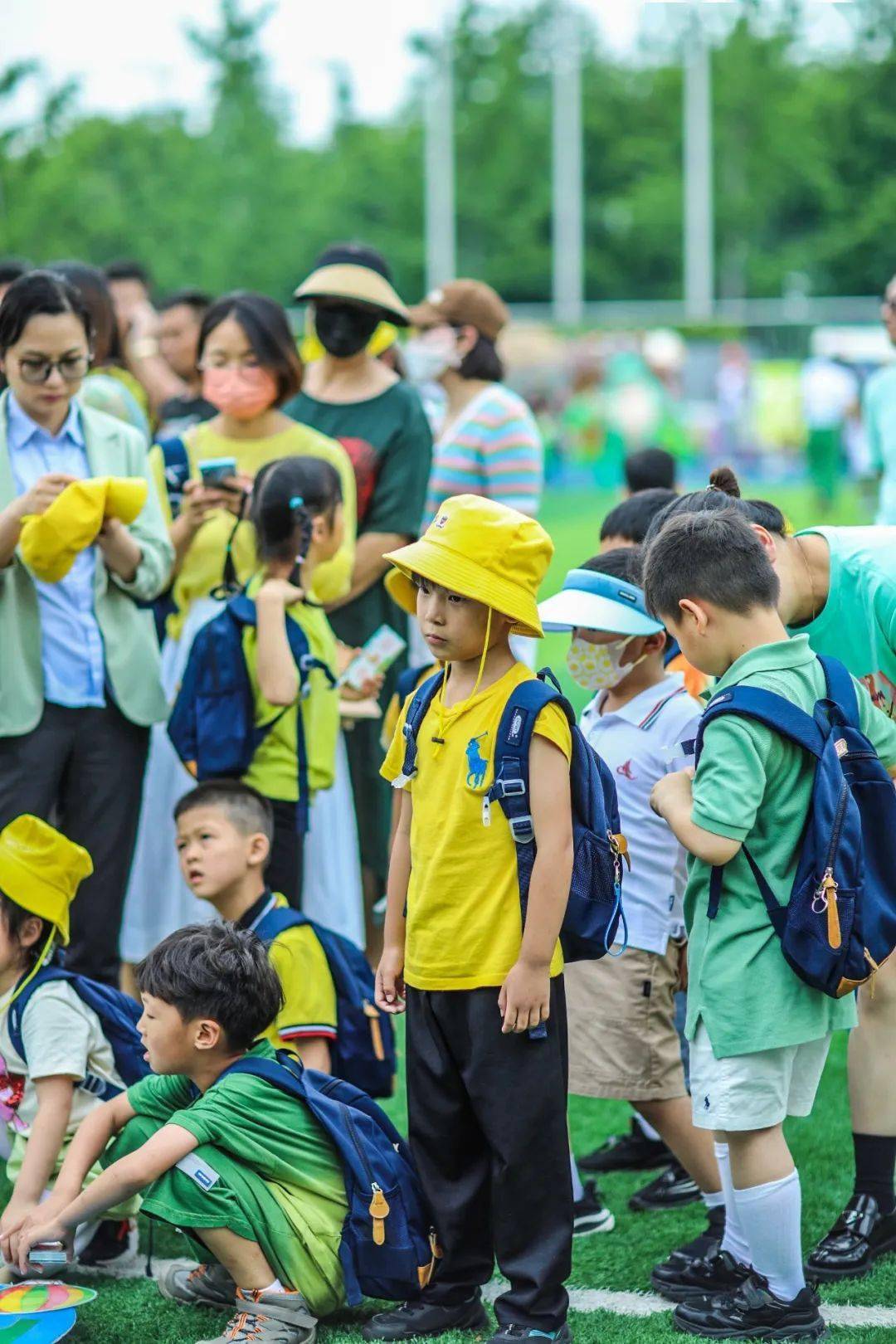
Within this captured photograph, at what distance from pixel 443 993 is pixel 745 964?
58 cm

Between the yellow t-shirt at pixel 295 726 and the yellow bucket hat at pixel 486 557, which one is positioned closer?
the yellow bucket hat at pixel 486 557

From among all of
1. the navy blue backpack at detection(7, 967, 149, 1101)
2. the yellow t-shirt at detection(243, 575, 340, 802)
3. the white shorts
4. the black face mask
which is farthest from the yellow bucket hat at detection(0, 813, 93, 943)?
the black face mask

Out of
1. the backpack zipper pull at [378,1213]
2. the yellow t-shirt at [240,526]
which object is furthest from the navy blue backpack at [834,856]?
the yellow t-shirt at [240,526]

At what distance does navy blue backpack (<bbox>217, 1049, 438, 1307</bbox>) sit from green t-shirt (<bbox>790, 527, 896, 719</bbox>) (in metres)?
1.40

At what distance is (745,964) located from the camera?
332cm

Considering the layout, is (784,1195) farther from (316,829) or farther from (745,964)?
(316,829)

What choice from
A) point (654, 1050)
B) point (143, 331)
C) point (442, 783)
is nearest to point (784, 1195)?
point (654, 1050)

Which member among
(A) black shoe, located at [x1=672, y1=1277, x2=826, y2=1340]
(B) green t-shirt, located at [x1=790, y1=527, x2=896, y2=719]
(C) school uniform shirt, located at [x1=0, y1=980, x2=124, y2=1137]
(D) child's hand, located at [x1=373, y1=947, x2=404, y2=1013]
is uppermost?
(B) green t-shirt, located at [x1=790, y1=527, x2=896, y2=719]

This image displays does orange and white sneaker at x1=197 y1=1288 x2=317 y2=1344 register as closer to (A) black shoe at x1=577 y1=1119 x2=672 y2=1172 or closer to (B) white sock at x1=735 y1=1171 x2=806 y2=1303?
(B) white sock at x1=735 y1=1171 x2=806 y2=1303

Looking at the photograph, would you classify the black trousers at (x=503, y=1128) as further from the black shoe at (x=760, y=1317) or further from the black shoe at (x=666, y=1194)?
the black shoe at (x=666, y=1194)

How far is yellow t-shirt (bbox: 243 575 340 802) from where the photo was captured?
469cm

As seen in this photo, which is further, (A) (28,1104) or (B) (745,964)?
(A) (28,1104)

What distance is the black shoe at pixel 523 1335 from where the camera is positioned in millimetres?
3287

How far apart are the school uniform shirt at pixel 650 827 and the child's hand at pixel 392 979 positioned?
603 millimetres
